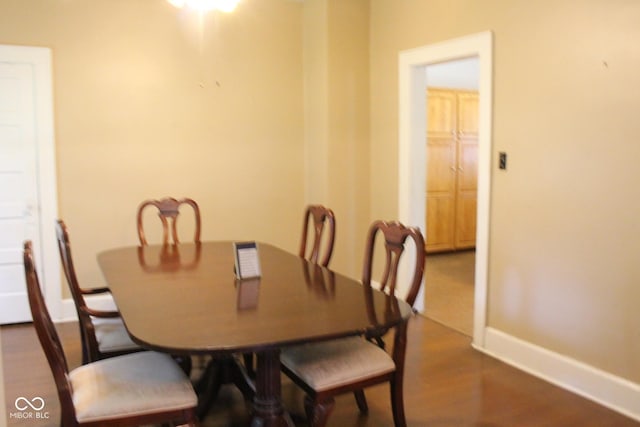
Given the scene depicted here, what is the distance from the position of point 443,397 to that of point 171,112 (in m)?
2.98

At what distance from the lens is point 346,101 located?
4613 millimetres

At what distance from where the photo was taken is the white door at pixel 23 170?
152 inches

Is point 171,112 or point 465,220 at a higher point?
point 171,112

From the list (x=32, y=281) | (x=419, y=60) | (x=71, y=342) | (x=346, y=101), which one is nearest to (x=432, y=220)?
(x=346, y=101)

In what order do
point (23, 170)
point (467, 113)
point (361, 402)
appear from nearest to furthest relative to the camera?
point (361, 402)
point (23, 170)
point (467, 113)

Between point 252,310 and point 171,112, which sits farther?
point 171,112

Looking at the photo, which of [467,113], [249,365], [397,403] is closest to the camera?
[397,403]

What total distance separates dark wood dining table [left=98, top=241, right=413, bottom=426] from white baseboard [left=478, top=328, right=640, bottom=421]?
4.47 ft

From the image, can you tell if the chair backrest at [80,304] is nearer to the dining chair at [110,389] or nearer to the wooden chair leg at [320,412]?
the dining chair at [110,389]

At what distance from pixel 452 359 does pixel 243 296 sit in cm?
175

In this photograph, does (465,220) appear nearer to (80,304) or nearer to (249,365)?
(249,365)

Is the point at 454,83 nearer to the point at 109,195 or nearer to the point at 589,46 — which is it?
the point at 589,46


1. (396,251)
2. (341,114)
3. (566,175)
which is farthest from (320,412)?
(341,114)

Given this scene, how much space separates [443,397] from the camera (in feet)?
9.44
